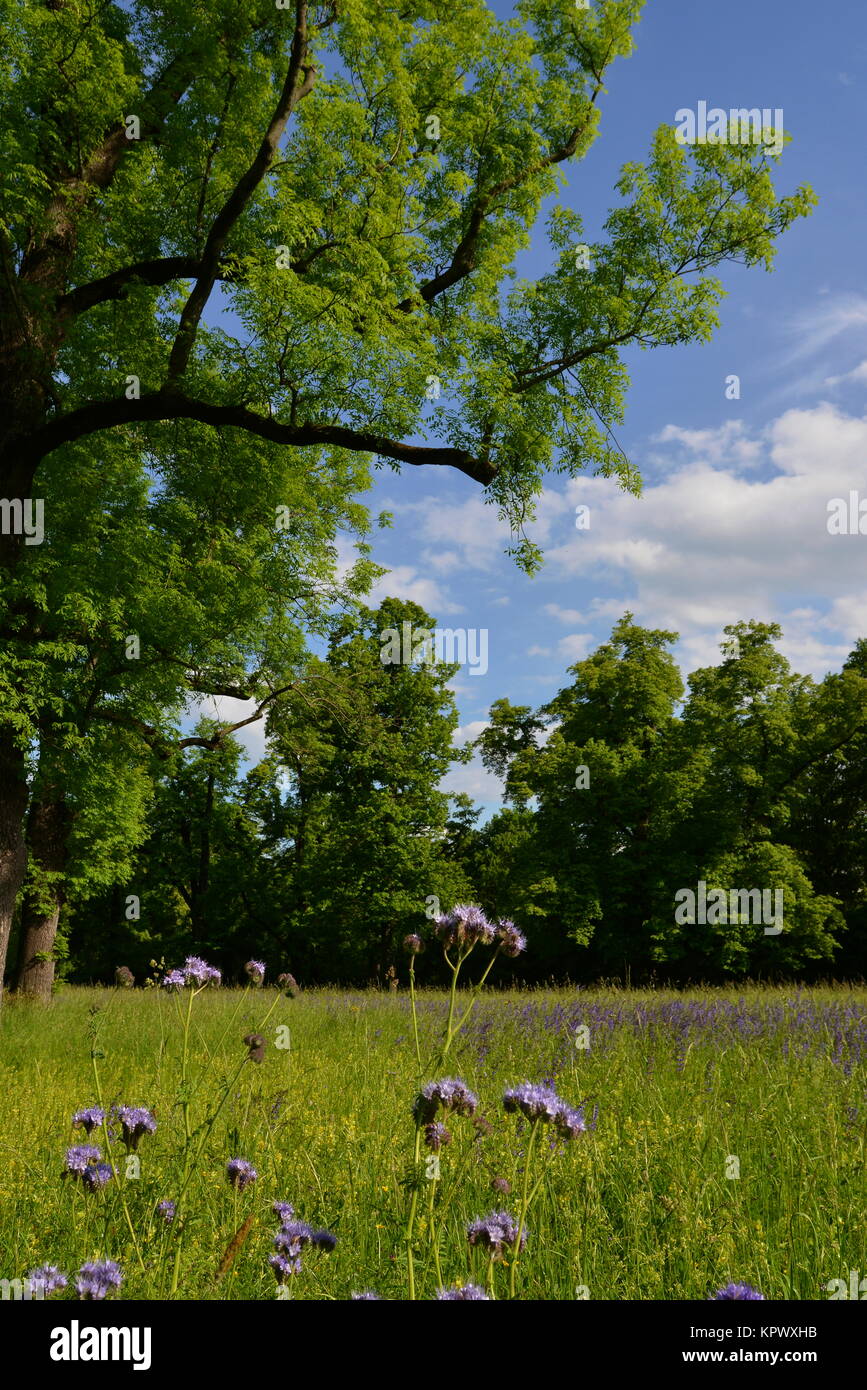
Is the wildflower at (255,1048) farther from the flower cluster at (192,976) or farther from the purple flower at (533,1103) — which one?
the purple flower at (533,1103)

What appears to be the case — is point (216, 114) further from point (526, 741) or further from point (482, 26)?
point (526, 741)

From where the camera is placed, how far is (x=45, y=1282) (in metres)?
1.94

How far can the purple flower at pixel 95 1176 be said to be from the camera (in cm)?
255

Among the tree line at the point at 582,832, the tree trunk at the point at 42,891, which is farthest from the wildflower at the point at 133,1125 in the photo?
the tree line at the point at 582,832

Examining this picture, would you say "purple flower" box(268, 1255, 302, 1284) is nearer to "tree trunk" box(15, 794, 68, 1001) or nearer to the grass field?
the grass field

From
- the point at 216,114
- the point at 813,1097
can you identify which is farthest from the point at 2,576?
the point at 813,1097

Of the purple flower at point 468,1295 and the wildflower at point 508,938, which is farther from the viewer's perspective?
the wildflower at point 508,938

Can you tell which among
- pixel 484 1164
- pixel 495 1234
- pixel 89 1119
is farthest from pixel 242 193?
pixel 495 1234

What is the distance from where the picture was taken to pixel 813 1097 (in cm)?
543

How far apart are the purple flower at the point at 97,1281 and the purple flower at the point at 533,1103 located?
3.18ft

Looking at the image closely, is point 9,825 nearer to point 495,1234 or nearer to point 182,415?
point 182,415
